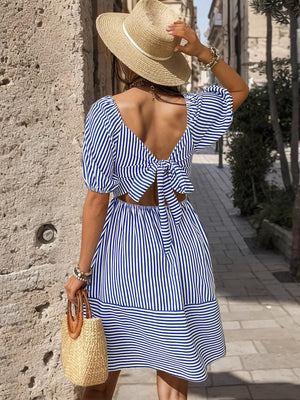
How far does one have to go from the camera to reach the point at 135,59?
2039 mm

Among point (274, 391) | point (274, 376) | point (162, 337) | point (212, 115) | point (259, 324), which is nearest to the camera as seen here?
point (162, 337)

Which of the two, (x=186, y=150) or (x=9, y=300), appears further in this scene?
(x=9, y=300)

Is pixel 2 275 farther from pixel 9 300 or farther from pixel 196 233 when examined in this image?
pixel 196 233

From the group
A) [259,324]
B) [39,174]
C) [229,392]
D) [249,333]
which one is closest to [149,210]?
[39,174]

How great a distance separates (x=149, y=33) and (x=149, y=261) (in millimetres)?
829

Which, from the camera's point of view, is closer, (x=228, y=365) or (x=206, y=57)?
(x=206, y=57)

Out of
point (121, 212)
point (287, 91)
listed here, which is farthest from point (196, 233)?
point (287, 91)

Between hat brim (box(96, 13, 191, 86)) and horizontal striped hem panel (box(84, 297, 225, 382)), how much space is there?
2.81 feet

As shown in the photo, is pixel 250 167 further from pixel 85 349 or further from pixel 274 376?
pixel 85 349

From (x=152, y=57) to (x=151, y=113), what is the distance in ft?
0.69

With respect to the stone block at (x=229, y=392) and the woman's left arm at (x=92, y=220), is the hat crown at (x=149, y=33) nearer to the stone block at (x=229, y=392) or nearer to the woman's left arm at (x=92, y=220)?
the woman's left arm at (x=92, y=220)

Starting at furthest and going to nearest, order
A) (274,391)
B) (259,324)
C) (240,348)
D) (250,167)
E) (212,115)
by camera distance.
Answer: (250,167)
(259,324)
(240,348)
(274,391)
(212,115)

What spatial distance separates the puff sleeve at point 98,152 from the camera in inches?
78.7

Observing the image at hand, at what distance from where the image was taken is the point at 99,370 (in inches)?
82.0
